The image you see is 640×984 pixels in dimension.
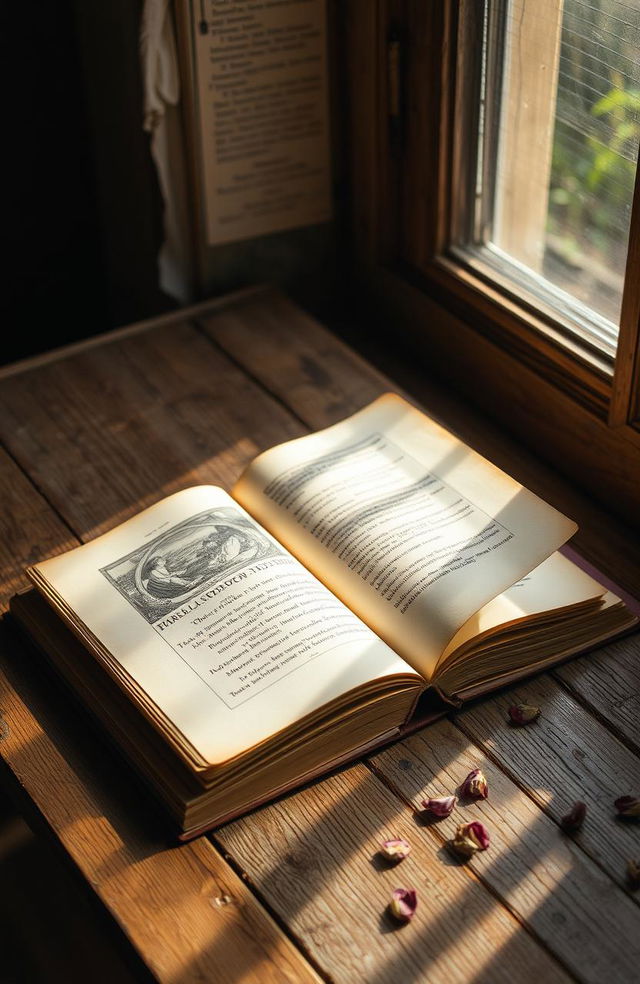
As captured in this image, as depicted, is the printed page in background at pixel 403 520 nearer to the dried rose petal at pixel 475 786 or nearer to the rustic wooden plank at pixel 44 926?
the dried rose petal at pixel 475 786

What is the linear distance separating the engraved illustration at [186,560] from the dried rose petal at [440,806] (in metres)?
0.29

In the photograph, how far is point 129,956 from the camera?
98 centimetres

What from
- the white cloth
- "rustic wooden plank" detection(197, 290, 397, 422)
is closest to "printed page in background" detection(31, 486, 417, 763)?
"rustic wooden plank" detection(197, 290, 397, 422)

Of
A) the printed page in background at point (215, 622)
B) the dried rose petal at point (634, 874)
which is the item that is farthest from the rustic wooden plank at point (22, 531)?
the dried rose petal at point (634, 874)

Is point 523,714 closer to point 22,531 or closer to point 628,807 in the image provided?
point 628,807

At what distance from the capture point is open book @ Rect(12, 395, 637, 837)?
106cm

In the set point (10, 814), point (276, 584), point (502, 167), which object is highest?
point (502, 167)

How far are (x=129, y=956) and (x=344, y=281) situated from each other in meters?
1.15

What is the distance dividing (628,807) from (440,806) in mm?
164

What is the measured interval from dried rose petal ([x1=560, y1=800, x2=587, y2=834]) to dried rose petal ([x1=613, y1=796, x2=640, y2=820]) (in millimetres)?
35

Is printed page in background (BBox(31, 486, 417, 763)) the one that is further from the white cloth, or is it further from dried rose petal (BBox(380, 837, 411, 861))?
the white cloth

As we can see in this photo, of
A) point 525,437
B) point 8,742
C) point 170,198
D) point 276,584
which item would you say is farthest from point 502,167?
point 8,742

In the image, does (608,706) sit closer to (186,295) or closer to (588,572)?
(588,572)

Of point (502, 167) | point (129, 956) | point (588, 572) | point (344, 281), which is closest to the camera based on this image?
point (129, 956)
